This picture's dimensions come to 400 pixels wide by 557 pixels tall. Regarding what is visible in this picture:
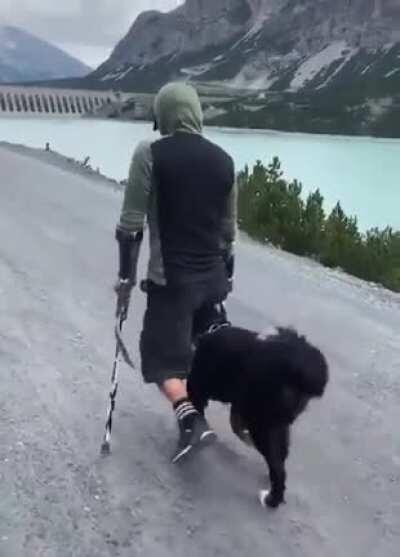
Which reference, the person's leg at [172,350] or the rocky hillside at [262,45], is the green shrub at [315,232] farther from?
the rocky hillside at [262,45]

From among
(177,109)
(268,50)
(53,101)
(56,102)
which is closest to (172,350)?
(177,109)

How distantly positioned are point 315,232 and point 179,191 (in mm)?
10045

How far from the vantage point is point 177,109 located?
4.82 meters

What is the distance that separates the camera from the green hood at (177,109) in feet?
15.8

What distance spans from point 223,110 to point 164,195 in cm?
4521

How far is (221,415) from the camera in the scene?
574 centimetres

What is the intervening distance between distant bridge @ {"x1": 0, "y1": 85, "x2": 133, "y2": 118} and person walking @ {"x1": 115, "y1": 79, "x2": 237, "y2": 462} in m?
58.8

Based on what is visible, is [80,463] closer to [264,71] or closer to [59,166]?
[59,166]

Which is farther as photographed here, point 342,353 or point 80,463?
point 342,353

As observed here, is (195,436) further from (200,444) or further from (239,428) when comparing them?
(239,428)

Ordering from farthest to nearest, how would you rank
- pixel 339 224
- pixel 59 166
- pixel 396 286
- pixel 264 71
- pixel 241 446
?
pixel 264 71 < pixel 59 166 < pixel 339 224 < pixel 396 286 < pixel 241 446

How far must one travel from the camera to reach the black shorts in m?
5.00

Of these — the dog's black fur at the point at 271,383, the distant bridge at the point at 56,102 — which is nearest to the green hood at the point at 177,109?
the dog's black fur at the point at 271,383

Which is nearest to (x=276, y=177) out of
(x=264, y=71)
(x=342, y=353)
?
(x=342, y=353)
